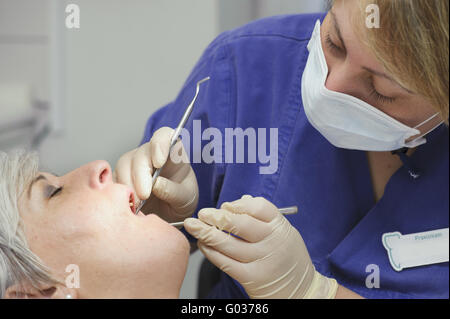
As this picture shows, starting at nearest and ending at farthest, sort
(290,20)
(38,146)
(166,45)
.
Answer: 1. (38,146)
2. (166,45)
3. (290,20)

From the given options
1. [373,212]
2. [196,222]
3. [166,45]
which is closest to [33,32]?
[166,45]

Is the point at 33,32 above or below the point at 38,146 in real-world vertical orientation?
above

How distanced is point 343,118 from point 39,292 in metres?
0.60

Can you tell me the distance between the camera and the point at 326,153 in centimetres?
87

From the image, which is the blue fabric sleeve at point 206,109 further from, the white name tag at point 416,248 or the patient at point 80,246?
the white name tag at point 416,248

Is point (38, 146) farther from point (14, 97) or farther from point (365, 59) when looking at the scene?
point (365, 59)

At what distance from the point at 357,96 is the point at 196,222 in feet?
1.23

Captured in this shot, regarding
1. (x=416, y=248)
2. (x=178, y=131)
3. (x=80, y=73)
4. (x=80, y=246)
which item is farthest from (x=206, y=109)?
(x=416, y=248)

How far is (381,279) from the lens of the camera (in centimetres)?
88

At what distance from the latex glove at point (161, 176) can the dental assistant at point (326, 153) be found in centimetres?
5

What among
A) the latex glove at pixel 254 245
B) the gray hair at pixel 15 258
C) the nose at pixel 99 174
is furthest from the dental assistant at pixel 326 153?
the gray hair at pixel 15 258

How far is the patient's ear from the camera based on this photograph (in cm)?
65

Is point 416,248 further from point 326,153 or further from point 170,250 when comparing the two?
point 170,250
